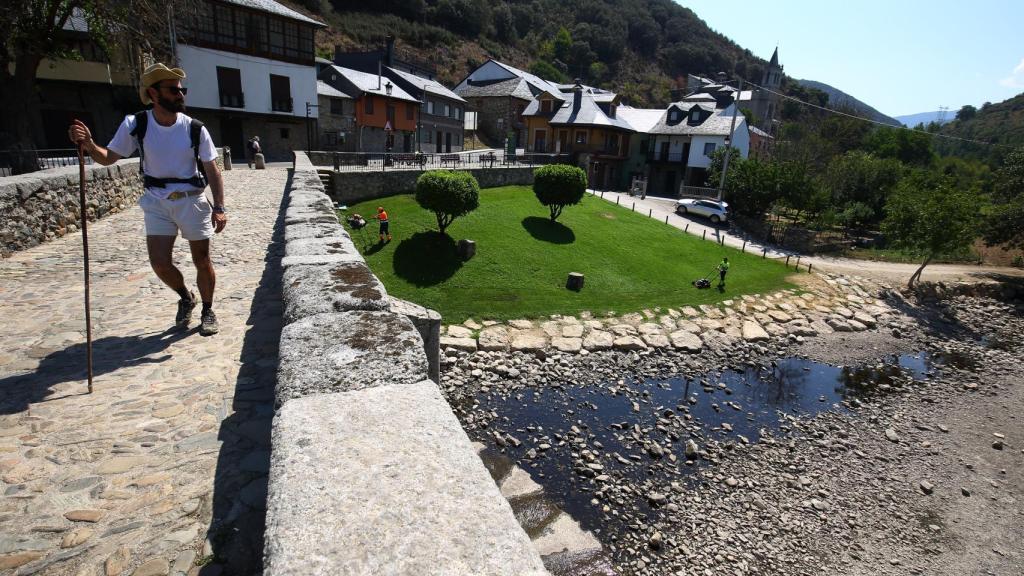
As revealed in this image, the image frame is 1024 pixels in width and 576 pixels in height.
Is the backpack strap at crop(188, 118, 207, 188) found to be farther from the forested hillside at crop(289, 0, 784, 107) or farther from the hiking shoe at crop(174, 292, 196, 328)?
the forested hillside at crop(289, 0, 784, 107)

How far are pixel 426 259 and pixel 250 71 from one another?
21777 mm

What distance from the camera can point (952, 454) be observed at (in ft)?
37.1

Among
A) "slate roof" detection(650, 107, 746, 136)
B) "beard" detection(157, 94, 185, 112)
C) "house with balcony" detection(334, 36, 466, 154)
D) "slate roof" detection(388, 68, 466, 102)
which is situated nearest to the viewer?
"beard" detection(157, 94, 185, 112)

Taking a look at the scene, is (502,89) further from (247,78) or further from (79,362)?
(79,362)

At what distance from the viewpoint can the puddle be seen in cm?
932

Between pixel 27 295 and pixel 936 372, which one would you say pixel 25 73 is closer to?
pixel 27 295

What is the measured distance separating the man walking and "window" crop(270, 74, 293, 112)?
1187 inches

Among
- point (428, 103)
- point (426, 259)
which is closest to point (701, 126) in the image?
point (428, 103)

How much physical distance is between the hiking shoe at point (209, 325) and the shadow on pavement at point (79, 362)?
0.14 metres

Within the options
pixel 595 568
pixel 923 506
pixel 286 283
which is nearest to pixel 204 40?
pixel 286 283

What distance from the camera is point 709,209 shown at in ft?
105

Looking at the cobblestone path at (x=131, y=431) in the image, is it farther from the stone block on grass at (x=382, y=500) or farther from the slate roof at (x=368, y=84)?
the slate roof at (x=368, y=84)

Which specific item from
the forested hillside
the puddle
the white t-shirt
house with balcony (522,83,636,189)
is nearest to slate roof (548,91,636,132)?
house with balcony (522,83,636,189)

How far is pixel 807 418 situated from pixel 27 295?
15391 mm
